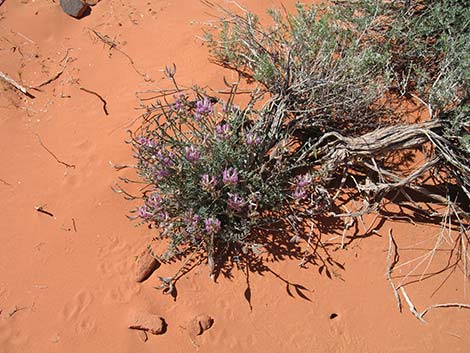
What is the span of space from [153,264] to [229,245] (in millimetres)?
489

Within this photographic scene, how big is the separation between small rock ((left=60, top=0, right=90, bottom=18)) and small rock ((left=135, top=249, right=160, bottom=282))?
9.65 ft

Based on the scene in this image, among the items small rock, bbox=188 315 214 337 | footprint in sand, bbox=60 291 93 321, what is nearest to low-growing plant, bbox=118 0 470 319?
small rock, bbox=188 315 214 337

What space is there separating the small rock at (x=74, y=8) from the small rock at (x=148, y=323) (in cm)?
332

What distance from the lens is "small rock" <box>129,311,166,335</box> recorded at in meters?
2.65

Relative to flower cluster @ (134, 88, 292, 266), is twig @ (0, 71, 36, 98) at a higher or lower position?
higher

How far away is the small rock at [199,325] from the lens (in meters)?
2.67

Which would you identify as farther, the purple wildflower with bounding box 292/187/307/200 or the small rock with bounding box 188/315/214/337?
the purple wildflower with bounding box 292/187/307/200

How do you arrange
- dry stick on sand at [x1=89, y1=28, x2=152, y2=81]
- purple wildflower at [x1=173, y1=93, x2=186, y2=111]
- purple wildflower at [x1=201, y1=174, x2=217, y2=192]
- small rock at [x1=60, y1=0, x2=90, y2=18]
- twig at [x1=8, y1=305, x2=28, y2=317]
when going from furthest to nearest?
small rock at [x1=60, y1=0, x2=90, y2=18] < dry stick on sand at [x1=89, y1=28, x2=152, y2=81] < purple wildflower at [x1=173, y1=93, x2=186, y2=111] < twig at [x1=8, y1=305, x2=28, y2=317] < purple wildflower at [x1=201, y1=174, x2=217, y2=192]

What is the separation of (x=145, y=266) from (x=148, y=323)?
36cm

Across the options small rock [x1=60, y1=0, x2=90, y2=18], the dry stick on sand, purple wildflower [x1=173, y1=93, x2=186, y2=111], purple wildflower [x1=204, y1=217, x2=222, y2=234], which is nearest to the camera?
purple wildflower [x1=204, y1=217, x2=222, y2=234]

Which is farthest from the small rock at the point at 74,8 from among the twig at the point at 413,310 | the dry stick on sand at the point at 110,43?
the twig at the point at 413,310

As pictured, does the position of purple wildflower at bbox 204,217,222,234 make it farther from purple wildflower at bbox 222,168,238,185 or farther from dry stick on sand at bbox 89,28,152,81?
dry stick on sand at bbox 89,28,152,81

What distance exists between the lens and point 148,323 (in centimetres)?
266

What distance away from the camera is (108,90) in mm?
3998
